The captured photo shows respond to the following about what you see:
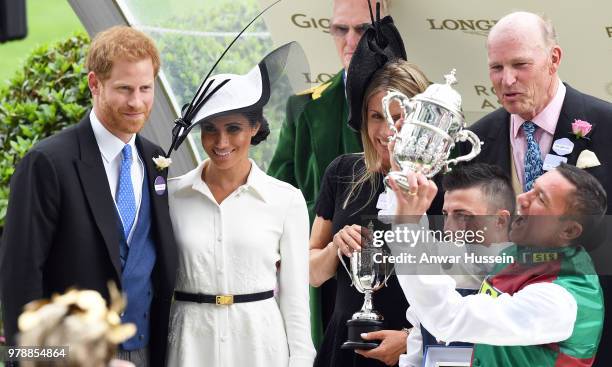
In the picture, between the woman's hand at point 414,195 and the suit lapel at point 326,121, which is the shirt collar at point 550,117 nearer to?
the suit lapel at point 326,121

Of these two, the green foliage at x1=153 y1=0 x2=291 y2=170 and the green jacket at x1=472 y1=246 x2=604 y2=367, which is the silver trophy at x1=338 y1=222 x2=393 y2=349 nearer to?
the green jacket at x1=472 y1=246 x2=604 y2=367

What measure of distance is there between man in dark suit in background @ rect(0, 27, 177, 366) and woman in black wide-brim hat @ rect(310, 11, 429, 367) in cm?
69

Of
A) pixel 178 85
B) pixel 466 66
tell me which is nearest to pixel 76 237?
pixel 466 66

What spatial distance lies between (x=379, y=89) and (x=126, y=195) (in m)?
1.01

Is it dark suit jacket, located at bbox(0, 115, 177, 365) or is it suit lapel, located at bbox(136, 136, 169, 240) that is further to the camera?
suit lapel, located at bbox(136, 136, 169, 240)

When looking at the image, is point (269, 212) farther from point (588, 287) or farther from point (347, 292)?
point (588, 287)

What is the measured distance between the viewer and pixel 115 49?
164 inches

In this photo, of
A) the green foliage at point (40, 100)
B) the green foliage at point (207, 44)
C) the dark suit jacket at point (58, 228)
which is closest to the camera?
the dark suit jacket at point (58, 228)

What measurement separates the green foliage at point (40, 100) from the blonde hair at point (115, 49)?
3.48m

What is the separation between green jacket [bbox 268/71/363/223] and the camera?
17.4ft

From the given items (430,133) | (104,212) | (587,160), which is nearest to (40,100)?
(104,212)

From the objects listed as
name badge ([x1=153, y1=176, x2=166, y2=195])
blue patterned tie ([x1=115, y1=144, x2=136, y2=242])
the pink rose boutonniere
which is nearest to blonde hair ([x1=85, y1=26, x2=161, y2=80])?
blue patterned tie ([x1=115, y1=144, x2=136, y2=242])

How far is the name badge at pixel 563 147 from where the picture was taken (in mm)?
4465

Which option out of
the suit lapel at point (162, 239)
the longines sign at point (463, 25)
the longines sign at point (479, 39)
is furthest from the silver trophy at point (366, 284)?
the longines sign at point (463, 25)
